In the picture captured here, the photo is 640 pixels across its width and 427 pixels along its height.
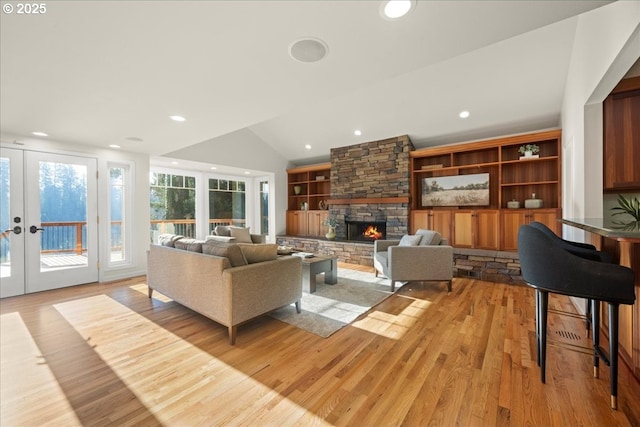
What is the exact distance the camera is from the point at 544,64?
134 inches

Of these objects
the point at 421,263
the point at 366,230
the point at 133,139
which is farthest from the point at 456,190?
the point at 133,139

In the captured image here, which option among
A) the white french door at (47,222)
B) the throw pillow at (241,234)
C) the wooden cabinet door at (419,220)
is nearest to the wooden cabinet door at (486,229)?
the wooden cabinet door at (419,220)

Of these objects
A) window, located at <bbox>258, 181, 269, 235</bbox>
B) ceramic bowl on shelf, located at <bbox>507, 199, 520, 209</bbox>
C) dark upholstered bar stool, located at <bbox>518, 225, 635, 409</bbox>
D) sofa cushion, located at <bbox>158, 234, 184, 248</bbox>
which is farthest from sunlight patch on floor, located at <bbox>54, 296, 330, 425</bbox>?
window, located at <bbox>258, 181, 269, 235</bbox>

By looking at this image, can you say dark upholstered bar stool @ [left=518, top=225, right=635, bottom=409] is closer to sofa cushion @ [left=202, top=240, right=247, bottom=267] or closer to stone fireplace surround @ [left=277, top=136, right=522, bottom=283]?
sofa cushion @ [left=202, top=240, right=247, bottom=267]

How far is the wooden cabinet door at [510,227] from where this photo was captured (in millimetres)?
4348

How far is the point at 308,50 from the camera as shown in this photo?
5.74ft

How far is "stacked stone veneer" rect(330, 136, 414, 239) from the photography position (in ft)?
17.6

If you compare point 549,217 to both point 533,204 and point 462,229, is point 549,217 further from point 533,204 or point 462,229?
point 462,229

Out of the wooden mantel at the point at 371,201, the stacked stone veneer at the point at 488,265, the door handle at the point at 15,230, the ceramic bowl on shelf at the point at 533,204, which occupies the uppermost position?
the wooden mantel at the point at 371,201

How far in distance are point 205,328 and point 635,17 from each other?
3.88 metres

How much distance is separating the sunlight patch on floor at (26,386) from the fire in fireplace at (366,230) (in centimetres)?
519

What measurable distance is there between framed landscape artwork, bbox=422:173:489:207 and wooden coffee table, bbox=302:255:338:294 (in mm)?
2648

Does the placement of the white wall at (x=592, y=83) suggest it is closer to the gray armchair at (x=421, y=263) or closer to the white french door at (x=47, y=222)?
the gray armchair at (x=421, y=263)

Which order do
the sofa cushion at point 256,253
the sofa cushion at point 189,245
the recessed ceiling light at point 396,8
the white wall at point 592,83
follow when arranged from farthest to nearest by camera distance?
1. the sofa cushion at point 189,245
2. the sofa cushion at point 256,253
3. the white wall at point 592,83
4. the recessed ceiling light at point 396,8
